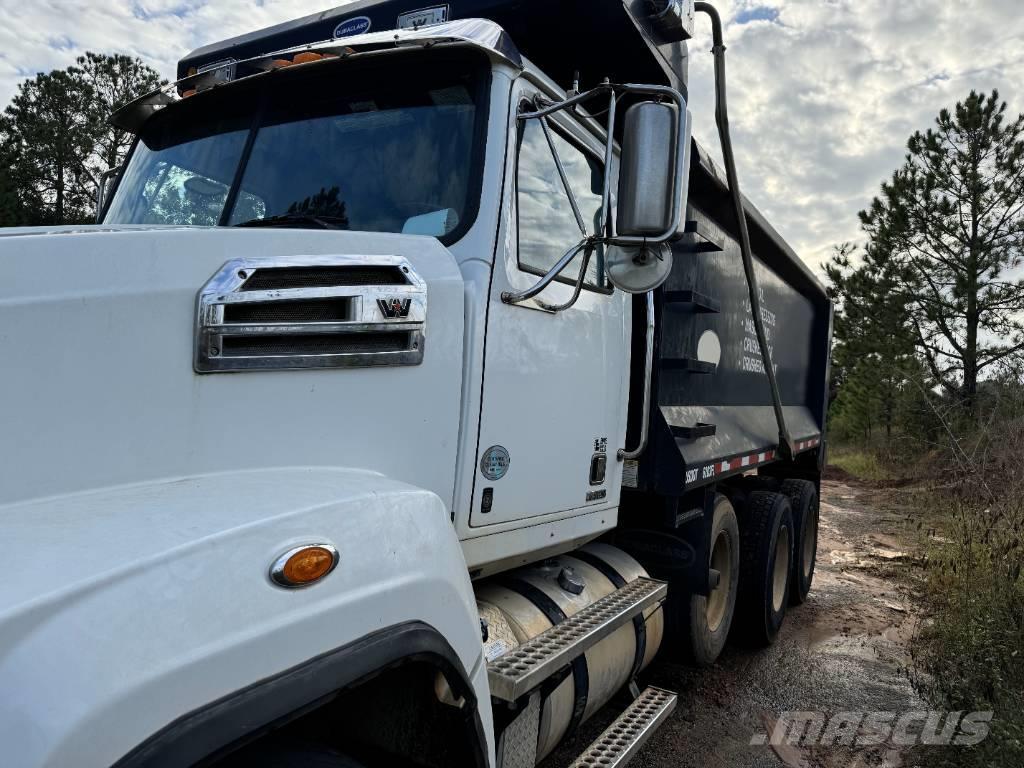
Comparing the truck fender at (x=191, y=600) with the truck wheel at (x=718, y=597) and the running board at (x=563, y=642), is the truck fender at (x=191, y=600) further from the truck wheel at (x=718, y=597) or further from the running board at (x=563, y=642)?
the truck wheel at (x=718, y=597)

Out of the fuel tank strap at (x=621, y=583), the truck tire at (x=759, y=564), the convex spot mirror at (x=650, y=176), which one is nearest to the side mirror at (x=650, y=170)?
the convex spot mirror at (x=650, y=176)

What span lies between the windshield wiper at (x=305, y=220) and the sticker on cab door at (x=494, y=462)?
0.83 m

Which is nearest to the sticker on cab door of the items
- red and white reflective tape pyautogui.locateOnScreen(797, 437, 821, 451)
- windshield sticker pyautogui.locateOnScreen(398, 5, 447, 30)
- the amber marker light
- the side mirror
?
the side mirror

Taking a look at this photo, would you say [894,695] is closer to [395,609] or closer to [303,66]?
[395,609]

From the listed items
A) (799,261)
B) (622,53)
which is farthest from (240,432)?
(799,261)

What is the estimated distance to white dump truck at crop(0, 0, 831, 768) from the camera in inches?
52.7

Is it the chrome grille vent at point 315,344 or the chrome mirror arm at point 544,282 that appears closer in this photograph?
the chrome grille vent at point 315,344

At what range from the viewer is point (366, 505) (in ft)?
5.59

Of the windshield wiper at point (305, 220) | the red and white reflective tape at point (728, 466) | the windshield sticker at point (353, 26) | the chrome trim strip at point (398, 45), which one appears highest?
the windshield sticker at point (353, 26)

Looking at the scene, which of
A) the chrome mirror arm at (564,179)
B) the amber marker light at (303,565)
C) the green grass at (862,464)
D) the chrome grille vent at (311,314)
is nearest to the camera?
the amber marker light at (303,565)

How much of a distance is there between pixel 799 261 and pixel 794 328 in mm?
666

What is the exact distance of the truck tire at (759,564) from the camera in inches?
203

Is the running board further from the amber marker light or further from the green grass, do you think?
the green grass

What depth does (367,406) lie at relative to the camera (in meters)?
2.05
